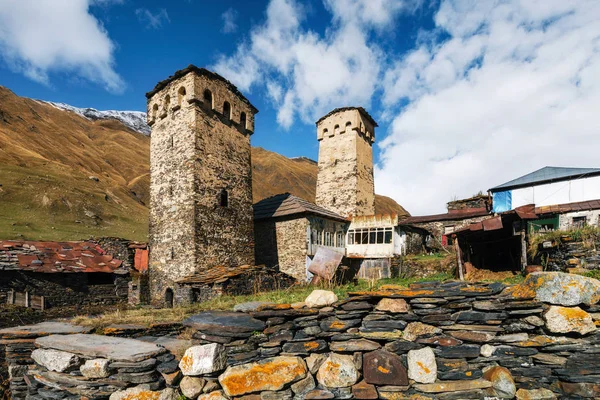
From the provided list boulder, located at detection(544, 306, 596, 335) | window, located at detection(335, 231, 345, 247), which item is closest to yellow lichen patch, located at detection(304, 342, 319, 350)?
boulder, located at detection(544, 306, 596, 335)

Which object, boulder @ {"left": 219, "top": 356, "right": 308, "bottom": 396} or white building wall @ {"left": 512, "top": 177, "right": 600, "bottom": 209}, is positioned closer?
boulder @ {"left": 219, "top": 356, "right": 308, "bottom": 396}

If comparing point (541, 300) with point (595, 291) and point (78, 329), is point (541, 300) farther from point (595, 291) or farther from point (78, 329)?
point (78, 329)

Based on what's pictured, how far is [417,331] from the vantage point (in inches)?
175

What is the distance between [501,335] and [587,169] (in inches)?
1105

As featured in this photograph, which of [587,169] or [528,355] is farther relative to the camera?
[587,169]

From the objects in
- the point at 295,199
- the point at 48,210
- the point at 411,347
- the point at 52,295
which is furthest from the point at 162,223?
the point at 48,210

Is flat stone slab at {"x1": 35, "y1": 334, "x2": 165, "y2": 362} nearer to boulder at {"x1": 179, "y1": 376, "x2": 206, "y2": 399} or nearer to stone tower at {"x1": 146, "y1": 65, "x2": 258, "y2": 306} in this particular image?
boulder at {"x1": 179, "y1": 376, "x2": 206, "y2": 399}

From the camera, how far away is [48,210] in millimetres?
34719

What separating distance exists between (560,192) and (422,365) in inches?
1115

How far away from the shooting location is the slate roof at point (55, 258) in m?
14.4

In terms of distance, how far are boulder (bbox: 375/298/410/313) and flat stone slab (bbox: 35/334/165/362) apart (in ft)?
10.7

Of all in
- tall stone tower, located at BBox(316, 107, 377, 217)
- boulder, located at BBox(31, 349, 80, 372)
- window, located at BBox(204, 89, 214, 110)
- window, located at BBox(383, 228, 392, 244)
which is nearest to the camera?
boulder, located at BBox(31, 349, 80, 372)

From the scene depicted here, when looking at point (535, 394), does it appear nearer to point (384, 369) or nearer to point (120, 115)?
point (384, 369)

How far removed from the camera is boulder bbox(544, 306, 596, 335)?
410 cm
